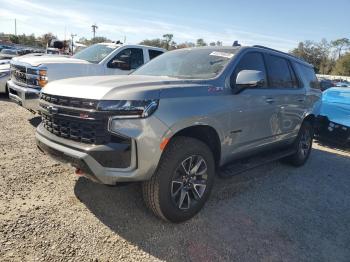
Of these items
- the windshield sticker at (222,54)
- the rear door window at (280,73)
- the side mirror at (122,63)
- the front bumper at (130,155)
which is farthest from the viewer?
the side mirror at (122,63)

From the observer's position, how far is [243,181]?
4820 mm

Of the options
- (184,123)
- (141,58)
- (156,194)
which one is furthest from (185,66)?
(141,58)

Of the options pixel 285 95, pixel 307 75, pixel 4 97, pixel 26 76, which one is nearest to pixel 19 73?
pixel 26 76

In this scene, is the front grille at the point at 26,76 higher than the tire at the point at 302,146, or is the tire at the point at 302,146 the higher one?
the front grille at the point at 26,76

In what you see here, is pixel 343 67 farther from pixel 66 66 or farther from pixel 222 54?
pixel 222 54

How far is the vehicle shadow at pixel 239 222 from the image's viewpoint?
3.04 m

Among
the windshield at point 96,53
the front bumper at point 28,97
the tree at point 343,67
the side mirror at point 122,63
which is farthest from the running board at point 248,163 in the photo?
the tree at point 343,67

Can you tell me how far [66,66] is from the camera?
671cm

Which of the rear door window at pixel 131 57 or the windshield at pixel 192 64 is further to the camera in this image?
the rear door window at pixel 131 57

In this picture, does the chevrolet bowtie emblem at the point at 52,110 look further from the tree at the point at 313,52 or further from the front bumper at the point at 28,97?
the tree at the point at 313,52

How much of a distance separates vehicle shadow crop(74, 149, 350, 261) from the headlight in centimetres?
117

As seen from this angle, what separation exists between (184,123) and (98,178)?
37.6 inches

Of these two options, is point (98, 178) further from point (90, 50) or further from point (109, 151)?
point (90, 50)

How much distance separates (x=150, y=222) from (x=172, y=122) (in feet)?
3.64
